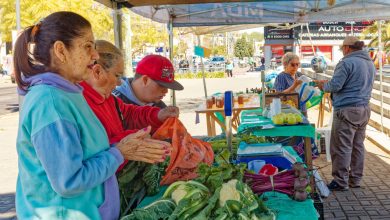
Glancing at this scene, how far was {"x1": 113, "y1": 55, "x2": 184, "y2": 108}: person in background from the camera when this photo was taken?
3.18m

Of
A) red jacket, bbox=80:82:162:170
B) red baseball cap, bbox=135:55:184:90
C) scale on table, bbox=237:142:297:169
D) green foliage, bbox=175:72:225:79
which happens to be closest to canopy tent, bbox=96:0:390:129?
red baseball cap, bbox=135:55:184:90

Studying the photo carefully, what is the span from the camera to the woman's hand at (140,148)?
186 cm

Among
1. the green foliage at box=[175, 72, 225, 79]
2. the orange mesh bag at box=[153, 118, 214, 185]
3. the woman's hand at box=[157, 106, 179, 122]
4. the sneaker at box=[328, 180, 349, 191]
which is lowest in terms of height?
the sneaker at box=[328, 180, 349, 191]

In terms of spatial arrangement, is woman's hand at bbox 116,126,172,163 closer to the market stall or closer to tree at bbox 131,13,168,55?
the market stall

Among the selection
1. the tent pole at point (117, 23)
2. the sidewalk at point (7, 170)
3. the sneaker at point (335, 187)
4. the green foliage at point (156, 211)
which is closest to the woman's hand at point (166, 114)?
the green foliage at point (156, 211)

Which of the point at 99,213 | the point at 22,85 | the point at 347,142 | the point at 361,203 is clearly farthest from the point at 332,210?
the point at 22,85

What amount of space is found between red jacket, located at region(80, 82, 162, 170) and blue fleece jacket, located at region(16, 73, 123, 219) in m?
0.50

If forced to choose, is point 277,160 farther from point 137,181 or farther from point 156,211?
point 156,211

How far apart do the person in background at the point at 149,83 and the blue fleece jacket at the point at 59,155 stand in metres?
1.37

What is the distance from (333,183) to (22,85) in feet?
16.2

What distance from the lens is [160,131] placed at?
8.93 feet

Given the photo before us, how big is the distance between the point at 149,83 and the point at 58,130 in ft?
5.49

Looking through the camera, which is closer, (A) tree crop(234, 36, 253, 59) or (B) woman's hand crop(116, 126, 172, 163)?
(B) woman's hand crop(116, 126, 172, 163)

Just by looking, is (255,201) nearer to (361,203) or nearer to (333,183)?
(361,203)
